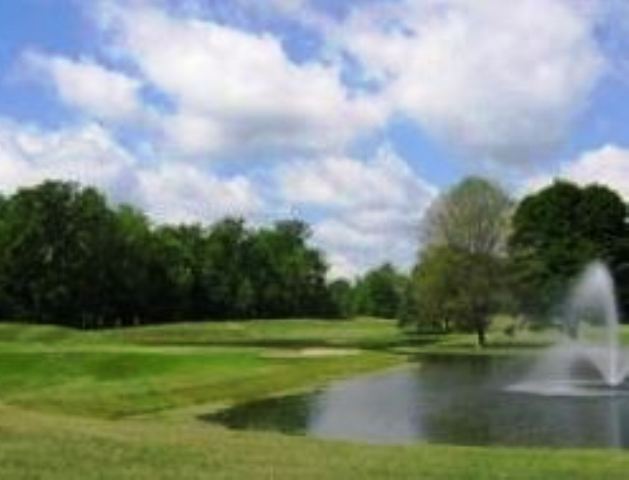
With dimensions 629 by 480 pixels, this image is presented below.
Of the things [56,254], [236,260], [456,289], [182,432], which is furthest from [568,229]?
[182,432]

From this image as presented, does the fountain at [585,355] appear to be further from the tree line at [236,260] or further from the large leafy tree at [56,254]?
the large leafy tree at [56,254]

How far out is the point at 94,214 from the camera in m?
156

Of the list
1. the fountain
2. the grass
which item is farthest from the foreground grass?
the fountain

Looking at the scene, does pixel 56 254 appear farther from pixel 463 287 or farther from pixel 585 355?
pixel 585 355

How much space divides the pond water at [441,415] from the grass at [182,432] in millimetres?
2518

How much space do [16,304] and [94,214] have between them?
1382 cm

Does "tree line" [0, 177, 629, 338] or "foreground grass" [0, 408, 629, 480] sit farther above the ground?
"tree line" [0, 177, 629, 338]

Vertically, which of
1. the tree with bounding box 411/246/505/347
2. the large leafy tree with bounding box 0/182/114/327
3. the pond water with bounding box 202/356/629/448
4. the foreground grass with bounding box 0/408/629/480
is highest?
the large leafy tree with bounding box 0/182/114/327

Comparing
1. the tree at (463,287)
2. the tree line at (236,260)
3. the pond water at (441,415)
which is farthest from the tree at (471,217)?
the pond water at (441,415)

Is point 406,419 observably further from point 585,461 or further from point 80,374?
point 80,374

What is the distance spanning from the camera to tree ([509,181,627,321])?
5182 inches

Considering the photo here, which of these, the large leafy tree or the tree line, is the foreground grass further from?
the large leafy tree

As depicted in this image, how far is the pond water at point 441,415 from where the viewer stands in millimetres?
37509

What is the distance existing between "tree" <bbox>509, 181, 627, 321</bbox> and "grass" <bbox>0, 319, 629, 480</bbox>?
4667 cm
